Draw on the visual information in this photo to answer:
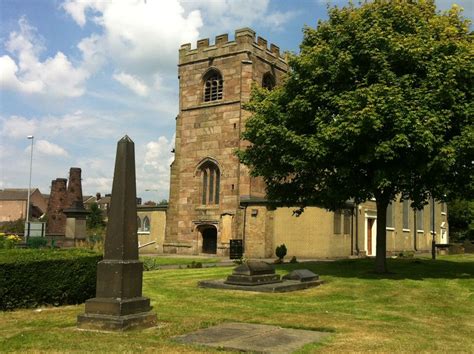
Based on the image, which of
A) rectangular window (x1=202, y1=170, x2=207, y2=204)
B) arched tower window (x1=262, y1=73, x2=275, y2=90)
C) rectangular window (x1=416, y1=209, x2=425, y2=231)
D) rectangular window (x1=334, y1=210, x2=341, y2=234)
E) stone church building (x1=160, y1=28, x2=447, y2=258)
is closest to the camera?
rectangular window (x1=334, y1=210, x2=341, y2=234)

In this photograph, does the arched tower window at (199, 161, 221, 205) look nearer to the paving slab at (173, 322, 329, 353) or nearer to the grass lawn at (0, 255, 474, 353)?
the grass lawn at (0, 255, 474, 353)

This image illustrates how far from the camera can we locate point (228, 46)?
39250 mm

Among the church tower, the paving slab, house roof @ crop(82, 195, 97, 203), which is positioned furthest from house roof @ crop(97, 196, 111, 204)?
the paving slab

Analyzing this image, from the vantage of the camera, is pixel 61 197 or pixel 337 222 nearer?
pixel 337 222

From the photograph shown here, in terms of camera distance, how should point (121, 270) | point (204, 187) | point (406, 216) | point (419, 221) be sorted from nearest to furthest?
point (121, 270), point (204, 187), point (406, 216), point (419, 221)

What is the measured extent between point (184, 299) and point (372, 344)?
19.3ft

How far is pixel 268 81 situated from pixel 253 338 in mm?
34255

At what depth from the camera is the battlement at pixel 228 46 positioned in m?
38.5

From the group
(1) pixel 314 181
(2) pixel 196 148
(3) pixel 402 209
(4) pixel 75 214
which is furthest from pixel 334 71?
(3) pixel 402 209

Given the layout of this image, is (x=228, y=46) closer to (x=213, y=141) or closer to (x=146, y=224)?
(x=213, y=141)

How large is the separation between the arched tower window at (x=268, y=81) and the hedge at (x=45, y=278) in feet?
98.1

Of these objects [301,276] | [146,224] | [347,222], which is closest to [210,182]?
[146,224]

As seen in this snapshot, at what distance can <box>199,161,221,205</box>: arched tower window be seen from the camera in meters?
39.3

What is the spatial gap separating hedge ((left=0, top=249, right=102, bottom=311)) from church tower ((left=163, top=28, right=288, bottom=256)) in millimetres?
24944
